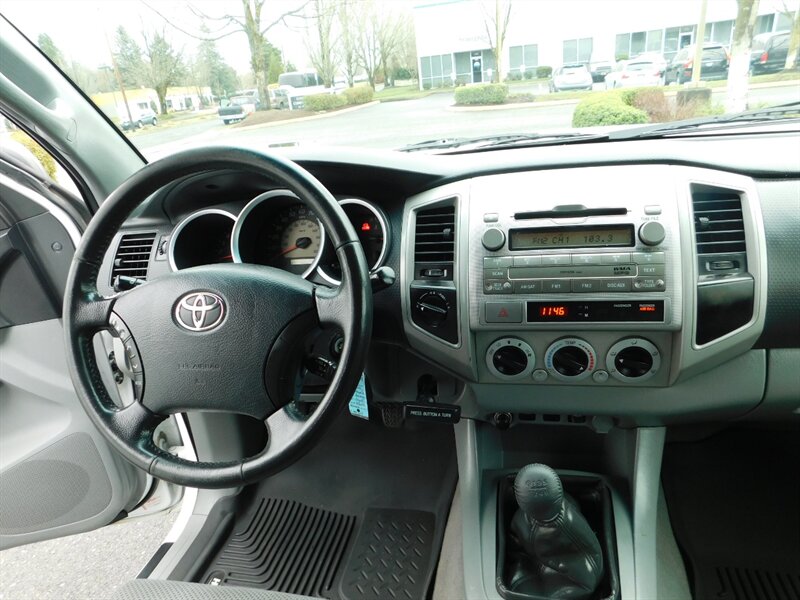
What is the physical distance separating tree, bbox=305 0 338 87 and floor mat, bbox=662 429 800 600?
5.96 ft

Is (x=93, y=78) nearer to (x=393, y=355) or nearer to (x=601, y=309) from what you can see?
(x=393, y=355)

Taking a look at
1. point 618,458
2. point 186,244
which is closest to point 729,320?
point 618,458

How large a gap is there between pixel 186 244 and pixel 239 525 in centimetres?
107

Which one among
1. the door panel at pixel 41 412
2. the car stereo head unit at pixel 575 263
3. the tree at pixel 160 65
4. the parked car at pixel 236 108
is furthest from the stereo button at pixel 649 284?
the door panel at pixel 41 412

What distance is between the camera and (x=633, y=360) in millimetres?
1430

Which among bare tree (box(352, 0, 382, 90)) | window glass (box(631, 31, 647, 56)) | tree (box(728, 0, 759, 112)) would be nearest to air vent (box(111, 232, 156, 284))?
bare tree (box(352, 0, 382, 90))

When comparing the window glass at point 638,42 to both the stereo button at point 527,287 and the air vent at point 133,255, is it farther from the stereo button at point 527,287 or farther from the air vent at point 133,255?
the air vent at point 133,255

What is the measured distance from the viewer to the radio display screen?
1.36 meters

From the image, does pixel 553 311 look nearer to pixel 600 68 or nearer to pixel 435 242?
pixel 435 242

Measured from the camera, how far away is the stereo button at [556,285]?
1376 millimetres

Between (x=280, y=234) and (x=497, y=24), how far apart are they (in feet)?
2.91

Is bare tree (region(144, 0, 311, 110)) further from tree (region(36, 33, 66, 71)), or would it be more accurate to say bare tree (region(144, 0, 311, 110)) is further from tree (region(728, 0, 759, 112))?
tree (region(728, 0, 759, 112))

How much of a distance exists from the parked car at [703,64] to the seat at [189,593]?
5.36 feet

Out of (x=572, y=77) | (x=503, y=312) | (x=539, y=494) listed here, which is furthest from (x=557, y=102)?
(x=539, y=494)
